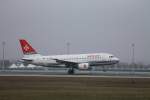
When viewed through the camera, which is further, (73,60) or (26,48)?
(26,48)

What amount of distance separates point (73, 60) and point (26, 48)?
12403 mm

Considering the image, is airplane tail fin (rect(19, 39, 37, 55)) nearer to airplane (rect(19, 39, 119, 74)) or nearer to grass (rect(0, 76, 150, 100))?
airplane (rect(19, 39, 119, 74))

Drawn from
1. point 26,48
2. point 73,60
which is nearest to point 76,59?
point 73,60

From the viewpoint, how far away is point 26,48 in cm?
7956

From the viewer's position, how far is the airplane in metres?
70.7

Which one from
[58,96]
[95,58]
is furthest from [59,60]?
[58,96]

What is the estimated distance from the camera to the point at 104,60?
70625 millimetres

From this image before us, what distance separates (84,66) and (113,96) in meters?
43.1

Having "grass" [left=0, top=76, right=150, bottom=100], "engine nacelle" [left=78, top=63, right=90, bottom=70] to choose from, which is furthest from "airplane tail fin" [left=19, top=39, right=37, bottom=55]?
"grass" [left=0, top=76, right=150, bottom=100]

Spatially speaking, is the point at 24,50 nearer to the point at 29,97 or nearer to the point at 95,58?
the point at 95,58

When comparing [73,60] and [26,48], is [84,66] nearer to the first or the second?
[73,60]

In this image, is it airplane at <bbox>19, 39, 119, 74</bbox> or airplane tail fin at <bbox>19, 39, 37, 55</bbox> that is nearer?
airplane at <bbox>19, 39, 119, 74</bbox>

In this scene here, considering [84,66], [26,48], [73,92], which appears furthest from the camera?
[26,48]

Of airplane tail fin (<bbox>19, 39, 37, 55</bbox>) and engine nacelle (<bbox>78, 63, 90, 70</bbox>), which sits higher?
airplane tail fin (<bbox>19, 39, 37, 55</bbox>)
